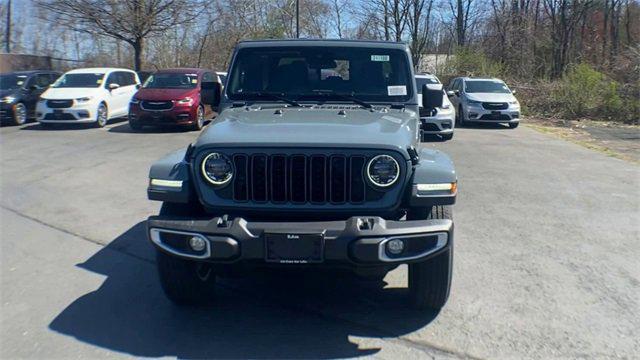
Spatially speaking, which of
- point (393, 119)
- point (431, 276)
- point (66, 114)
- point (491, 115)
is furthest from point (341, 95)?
point (491, 115)

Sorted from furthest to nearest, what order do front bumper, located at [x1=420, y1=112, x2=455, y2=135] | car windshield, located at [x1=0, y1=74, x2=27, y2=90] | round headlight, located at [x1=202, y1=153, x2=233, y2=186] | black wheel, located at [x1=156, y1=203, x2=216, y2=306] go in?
car windshield, located at [x1=0, y1=74, x2=27, y2=90]
front bumper, located at [x1=420, y1=112, x2=455, y2=135]
black wheel, located at [x1=156, y1=203, x2=216, y2=306]
round headlight, located at [x1=202, y1=153, x2=233, y2=186]

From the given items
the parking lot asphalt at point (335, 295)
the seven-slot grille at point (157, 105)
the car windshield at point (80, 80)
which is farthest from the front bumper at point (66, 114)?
the parking lot asphalt at point (335, 295)

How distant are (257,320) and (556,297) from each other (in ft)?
7.76

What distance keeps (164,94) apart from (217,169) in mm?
12761

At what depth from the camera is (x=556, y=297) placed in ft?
16.4

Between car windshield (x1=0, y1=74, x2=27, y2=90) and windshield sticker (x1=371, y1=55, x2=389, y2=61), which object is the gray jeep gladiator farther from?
car windshield (x1=0, y1=74, x2=27, y2=90)

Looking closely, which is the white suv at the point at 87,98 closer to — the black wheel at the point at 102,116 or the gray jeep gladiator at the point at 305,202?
the black wheel at the point at 102,116

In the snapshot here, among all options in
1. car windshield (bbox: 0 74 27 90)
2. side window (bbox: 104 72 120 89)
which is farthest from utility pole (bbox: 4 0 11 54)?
side window (bbox: 104 72 120 89)

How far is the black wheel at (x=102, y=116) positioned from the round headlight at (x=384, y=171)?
14861 millimetres

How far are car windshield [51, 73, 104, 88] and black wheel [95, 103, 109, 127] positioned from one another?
30.9 inches

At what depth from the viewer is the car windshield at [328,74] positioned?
5.51m

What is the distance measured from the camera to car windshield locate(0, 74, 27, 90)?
60.6 feet

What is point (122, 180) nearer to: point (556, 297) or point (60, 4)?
point (556, 297)

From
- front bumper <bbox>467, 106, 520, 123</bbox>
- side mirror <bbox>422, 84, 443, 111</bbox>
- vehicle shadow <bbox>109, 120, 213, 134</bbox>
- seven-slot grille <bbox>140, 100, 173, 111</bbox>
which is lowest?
vehicle shadow <bbox>109, 120, 213, 134</bbox>
